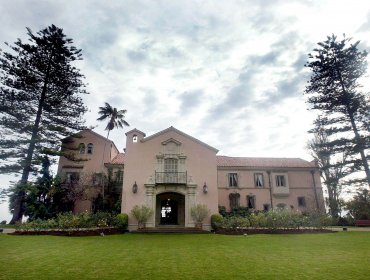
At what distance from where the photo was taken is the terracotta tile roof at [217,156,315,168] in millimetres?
30000

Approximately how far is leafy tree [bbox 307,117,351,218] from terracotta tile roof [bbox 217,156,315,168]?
2.30 meters

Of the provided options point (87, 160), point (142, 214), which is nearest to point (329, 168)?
point (142, 214)

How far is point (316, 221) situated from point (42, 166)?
26.3 m

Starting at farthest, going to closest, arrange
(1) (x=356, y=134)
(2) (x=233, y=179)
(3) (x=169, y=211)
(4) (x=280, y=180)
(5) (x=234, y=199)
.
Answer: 1. (4) (x=280, y=180)
2. (2) (x=233, y=179)
3. (5) (x=234, y=199)
4. (3) (x=169, y=211)
5. (1) (x=356, y=134)

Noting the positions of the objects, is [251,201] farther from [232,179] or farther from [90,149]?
[90,149]

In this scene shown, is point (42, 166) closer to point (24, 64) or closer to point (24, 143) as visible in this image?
point (24, 143)

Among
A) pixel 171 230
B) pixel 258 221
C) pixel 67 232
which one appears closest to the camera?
pixel 67 232

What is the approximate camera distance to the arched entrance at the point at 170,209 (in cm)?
2372

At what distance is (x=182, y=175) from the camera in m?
23.0

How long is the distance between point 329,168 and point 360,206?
664cm

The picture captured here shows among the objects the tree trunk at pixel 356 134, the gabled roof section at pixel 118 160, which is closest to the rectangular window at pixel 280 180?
the tree trunk at pixel 356 134

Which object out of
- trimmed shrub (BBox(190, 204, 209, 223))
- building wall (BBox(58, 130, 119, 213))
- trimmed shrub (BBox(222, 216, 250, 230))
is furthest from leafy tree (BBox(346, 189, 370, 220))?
building wall (BBox(58, 130, 119, 213))

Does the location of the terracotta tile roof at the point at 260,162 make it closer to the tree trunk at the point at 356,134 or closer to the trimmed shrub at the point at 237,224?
the tree trunk at the point at 356,134

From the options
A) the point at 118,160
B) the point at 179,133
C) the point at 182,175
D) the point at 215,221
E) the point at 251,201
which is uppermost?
the point at 179,133
